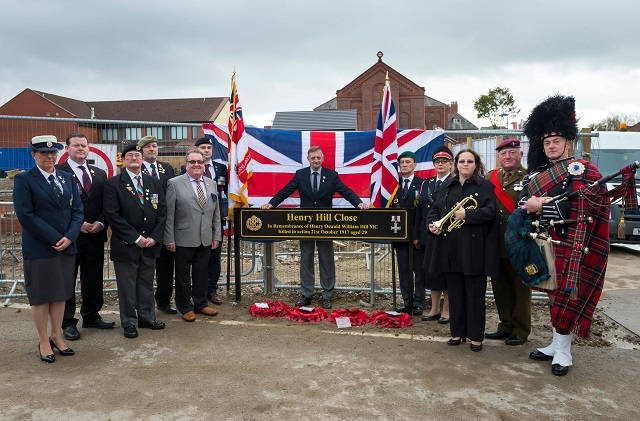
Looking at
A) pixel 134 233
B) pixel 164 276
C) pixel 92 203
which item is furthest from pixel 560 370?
Result: pixel 92 203

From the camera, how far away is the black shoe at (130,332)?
202 inches

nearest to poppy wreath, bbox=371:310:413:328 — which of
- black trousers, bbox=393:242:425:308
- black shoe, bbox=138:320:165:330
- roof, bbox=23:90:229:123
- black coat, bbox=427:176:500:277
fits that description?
black trousers, bbox=393:242:425:308

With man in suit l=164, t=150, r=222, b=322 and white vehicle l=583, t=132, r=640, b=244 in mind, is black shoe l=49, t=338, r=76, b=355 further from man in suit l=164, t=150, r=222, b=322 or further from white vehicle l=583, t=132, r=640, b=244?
white vehicle l=583, t=132, r=640, b=244

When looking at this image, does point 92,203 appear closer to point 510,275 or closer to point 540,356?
point 510,275

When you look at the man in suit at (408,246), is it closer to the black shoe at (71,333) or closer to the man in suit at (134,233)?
the man in suit at (134,233)

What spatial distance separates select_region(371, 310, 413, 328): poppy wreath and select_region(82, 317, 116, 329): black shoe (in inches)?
114

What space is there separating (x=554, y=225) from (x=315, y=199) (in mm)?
2918

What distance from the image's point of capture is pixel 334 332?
5352 mm

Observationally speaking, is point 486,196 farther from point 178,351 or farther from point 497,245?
point 178,351

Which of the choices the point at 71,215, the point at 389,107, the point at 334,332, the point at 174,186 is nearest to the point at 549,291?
the point at 334,332

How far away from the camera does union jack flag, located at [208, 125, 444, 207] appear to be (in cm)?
695

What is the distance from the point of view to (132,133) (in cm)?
707

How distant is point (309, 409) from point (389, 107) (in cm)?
393

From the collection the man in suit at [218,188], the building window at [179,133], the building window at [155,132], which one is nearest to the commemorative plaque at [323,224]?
the man in suit at [218,188]
